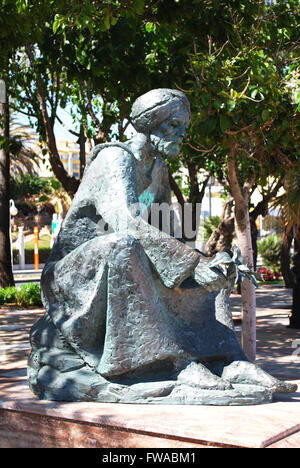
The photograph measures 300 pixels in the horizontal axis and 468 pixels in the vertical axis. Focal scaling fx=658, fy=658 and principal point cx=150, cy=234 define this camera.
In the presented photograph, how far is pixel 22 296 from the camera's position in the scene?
1414cm

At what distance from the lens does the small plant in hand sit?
A: 46.3ft

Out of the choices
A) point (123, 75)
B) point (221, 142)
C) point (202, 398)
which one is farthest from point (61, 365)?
point (123, 75)

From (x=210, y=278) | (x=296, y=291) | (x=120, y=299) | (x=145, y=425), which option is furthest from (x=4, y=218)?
(x=145, y=425)

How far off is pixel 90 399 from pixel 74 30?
6375 mm

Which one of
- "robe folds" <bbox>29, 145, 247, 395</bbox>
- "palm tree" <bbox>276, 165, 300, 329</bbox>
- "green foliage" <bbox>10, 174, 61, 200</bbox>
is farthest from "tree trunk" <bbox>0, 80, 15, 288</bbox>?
"green foliage" <bbox>10, 174, 61, 200</bbox>

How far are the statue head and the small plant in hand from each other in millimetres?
10055

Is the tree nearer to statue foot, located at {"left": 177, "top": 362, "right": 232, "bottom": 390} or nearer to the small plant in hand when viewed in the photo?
statue foot, located at {"left": 177, "top": 362, "right": 232, "bottom": 390}

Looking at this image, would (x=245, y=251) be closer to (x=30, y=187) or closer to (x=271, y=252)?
(x=271, y=252)

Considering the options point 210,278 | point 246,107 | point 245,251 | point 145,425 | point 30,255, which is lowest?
point 145,425

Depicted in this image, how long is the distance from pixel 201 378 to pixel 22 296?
1066 centimetres

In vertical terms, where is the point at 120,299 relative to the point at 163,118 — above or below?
below

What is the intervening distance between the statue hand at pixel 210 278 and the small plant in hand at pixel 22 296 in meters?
10.5

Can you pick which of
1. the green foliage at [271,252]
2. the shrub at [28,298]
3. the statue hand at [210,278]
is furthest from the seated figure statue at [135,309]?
the green foliage at [271,252]

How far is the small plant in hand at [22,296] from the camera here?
1412 cm
